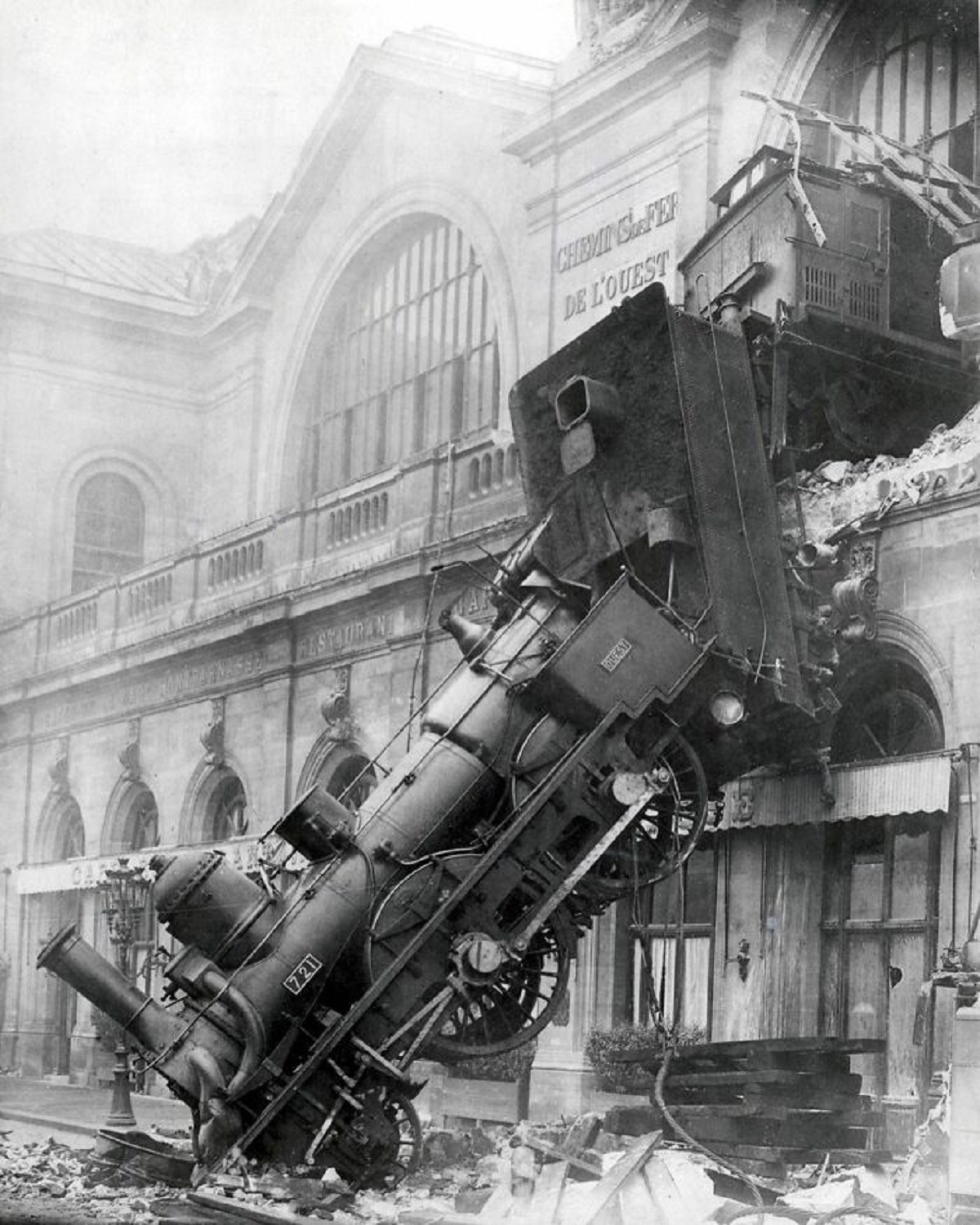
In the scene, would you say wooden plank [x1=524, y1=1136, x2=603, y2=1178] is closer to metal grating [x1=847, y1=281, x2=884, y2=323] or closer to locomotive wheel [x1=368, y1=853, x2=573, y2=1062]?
locomotive wheel [x1=368, y1=853, x2=573, y2=1062]

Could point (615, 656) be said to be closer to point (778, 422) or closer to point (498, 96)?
point (778, 422)

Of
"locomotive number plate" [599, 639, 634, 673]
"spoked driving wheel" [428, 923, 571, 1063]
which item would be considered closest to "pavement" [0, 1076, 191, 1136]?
"spoked driving wheel" [428, 923, 571, 1063]

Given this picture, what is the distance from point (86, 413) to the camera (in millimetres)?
33250

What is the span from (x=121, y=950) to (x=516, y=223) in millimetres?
10129

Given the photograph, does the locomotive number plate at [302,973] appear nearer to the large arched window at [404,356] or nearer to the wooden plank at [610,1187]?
the wooden plank at [610,1187]

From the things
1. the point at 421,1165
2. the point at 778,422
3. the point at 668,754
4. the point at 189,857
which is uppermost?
the point at 778,422

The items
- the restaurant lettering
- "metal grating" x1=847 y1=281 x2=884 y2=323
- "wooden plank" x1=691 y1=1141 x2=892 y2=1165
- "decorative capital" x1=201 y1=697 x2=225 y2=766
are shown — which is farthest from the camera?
"decorative capital" x1=201 y1=697 x2=225 y2=766

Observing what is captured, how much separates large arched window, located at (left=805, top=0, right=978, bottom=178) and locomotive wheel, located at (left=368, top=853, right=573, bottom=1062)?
825 cm

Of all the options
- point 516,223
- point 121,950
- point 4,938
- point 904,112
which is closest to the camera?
point 904,112

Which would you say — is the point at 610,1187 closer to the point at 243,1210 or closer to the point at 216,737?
the point at 243,1210

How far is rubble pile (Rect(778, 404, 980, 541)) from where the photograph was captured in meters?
14.0

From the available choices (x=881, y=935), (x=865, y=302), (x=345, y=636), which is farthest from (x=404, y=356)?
(x=881, y=935)

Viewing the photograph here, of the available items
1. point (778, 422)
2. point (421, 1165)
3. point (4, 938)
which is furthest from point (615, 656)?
point (4, 938)

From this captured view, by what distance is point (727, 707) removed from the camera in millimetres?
12789
